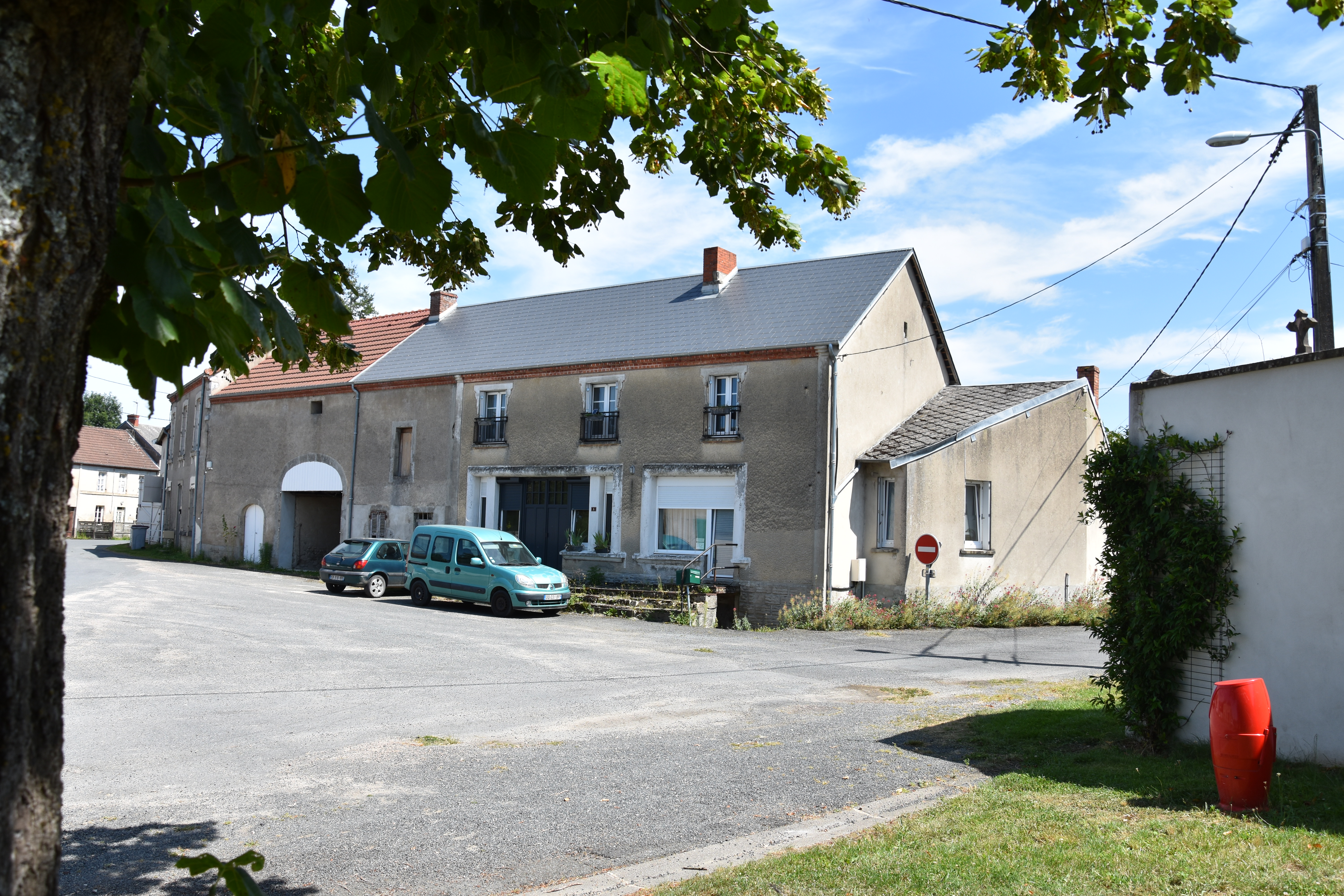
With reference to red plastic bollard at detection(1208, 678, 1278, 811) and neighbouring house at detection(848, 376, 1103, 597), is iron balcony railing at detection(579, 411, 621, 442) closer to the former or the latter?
neighbouring house at detection(848, 376, 1103, 597)

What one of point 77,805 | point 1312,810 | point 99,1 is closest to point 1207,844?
point 1312,810

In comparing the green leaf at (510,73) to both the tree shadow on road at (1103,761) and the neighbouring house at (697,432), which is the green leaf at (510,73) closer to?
the tree shadow on road at (1103,761)

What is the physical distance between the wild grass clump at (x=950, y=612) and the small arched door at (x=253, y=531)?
19344 millimetres

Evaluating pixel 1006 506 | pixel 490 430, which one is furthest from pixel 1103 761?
pixel 490 430

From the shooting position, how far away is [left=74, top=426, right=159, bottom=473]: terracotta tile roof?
62875mm

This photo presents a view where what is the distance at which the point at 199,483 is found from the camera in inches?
1364

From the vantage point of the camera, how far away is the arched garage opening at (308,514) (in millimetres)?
30938

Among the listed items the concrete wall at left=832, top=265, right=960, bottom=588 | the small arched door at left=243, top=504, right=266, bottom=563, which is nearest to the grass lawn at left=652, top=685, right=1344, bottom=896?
the concrete wall at left=832, top=265, right=960, bottom=588

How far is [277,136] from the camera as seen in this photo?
8.25 ft

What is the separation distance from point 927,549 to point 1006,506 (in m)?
4.55

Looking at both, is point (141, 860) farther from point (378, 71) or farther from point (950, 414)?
point (950, 414)

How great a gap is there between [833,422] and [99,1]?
2057cm

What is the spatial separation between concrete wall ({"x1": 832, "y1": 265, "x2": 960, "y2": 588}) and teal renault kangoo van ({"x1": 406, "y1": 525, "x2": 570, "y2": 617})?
6337mm

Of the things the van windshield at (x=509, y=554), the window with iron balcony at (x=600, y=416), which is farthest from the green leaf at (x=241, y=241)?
the window with iron balcony at (x=600, y=416)
